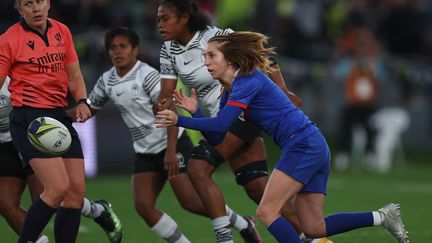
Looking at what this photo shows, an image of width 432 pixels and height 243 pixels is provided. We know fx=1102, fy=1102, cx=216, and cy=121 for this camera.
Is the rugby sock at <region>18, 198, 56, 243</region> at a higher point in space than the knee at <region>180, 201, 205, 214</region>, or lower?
higher

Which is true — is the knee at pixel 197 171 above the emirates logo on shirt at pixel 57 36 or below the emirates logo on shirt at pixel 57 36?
below

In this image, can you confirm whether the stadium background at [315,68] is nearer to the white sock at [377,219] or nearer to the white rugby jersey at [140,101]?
the white rugby jersey at [140,101]

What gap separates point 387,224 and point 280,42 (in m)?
12.7

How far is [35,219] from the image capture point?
345 inches

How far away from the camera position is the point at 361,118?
2088cm

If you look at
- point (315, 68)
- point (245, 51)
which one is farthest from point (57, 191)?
point (315, 68)

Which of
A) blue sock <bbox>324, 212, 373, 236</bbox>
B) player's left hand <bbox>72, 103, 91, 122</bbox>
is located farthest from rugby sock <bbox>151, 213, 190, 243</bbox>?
blue sock <bbox>324, 212, 373, 236</bbox>

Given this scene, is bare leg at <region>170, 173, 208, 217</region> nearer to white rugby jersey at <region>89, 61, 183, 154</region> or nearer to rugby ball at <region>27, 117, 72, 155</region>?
white rugby jersey at <region>89, 61, 183, 154</region>

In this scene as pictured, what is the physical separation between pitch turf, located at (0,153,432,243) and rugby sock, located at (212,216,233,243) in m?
1.35

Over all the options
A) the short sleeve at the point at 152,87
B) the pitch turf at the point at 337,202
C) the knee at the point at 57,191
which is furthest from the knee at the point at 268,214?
the pitch turf at the point at 337,202

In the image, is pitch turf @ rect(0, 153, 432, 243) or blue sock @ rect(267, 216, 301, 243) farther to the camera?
pitch turf @ rect(0, 153, 432, 243)

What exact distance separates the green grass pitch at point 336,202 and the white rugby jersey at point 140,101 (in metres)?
1.30

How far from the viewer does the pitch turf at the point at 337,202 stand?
452 inches

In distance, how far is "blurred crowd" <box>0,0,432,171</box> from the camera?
19453 mm
